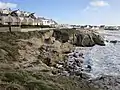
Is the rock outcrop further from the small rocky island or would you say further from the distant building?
the small rocky island

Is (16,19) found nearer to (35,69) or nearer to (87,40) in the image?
(87,40)

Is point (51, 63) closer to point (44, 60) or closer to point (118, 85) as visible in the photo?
point (44, 60)

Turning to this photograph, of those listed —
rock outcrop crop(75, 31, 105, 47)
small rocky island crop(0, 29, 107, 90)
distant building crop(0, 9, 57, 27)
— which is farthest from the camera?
rock outcrop crop(75, 31, 105, 47)

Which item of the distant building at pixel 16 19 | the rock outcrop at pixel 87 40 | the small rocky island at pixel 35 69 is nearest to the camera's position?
the small rocky island at pixel 35 69

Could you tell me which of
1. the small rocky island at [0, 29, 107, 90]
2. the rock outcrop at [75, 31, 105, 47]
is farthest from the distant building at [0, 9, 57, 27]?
the small rocky island at [0, 29, 107, 90]

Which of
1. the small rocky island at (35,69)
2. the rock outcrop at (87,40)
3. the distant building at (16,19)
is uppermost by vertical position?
the distant building at (16,19)

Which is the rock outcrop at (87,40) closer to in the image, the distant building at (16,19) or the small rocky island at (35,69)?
the distant building at (16,19)

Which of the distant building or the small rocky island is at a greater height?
the distant building

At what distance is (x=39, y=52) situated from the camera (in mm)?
36656

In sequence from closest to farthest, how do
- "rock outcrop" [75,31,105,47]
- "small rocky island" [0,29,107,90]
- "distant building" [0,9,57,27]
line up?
"small rocky island" [0,29,107,90]
"distant building" [0,9,57,27]
"rock outcrop" [75,31,105,47]

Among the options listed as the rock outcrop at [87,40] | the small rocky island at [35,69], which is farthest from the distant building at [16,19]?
the small rocky island at [35,69]

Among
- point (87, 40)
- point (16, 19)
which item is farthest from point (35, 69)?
point (87, 40)

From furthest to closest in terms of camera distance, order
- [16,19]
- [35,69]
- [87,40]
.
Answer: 1. [87,40]
2. [16,19]
3. [35,69]

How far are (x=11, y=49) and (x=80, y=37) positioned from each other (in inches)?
1760
